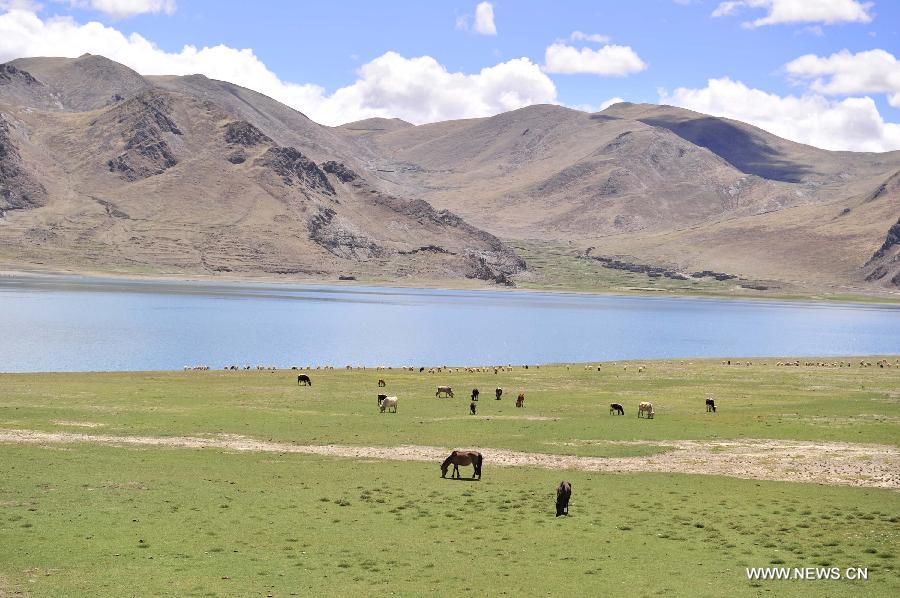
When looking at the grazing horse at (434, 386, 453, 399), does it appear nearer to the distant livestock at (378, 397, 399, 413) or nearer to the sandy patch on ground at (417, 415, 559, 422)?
the distant livestock at (378, 397, 399, 413)

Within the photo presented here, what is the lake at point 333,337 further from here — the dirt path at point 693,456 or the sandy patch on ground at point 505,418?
the dirt path at point 693,456

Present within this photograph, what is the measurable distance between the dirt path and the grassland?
1145 mm

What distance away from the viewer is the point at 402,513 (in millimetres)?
27891

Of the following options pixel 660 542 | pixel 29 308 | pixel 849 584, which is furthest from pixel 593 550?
pixel 29 308

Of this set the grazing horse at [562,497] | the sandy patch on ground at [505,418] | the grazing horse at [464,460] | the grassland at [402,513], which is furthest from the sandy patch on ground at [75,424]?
the grazing horse at [562,497]

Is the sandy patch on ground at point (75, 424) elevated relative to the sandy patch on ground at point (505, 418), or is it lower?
lower

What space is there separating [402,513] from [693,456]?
55.4ft

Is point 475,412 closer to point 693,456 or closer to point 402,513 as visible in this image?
point 693,456

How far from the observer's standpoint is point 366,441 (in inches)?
1683

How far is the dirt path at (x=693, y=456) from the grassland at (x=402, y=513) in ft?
3.76

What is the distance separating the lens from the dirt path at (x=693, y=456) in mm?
35656

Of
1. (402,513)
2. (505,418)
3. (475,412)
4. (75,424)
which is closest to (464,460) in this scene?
(402,513)

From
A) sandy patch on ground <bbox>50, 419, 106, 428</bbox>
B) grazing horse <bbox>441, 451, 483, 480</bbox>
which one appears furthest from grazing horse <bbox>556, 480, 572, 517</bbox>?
sandy patch on ground <bbox>50, 419, 106, 428</bbox>

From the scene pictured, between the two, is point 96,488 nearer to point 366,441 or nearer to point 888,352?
point 366,441
